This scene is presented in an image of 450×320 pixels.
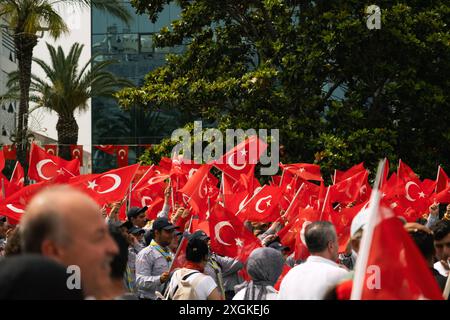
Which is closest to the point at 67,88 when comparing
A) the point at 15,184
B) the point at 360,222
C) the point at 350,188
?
the point at 350,188

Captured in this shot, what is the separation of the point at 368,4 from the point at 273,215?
9495 mm

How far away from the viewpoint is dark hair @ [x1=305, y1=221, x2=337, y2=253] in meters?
5.41

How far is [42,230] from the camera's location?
3121mm

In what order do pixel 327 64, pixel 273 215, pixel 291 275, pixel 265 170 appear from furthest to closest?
pixel 327 64 < pixel 265 170 < pixel 273 215 < pixel 291 275

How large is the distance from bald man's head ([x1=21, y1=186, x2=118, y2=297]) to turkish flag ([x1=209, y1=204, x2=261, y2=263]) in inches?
248

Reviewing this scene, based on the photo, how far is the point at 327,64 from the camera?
69.8ft

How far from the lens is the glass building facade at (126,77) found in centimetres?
4472

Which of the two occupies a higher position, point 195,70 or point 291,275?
point 195,70

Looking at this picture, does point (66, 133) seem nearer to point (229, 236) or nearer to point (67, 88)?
point (67, 88)

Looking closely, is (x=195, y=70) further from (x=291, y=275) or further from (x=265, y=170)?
(x=291, y=275)

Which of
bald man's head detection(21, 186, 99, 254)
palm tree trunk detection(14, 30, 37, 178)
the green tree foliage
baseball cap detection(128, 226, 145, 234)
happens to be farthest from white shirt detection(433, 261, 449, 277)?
palm tree trunk detection(14, 30, 37, 178)

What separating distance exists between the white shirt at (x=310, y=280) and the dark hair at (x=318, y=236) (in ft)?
0.44

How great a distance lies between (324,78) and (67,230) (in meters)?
18.5

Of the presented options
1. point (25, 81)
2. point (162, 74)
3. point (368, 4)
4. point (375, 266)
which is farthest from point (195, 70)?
point (375, 266)
